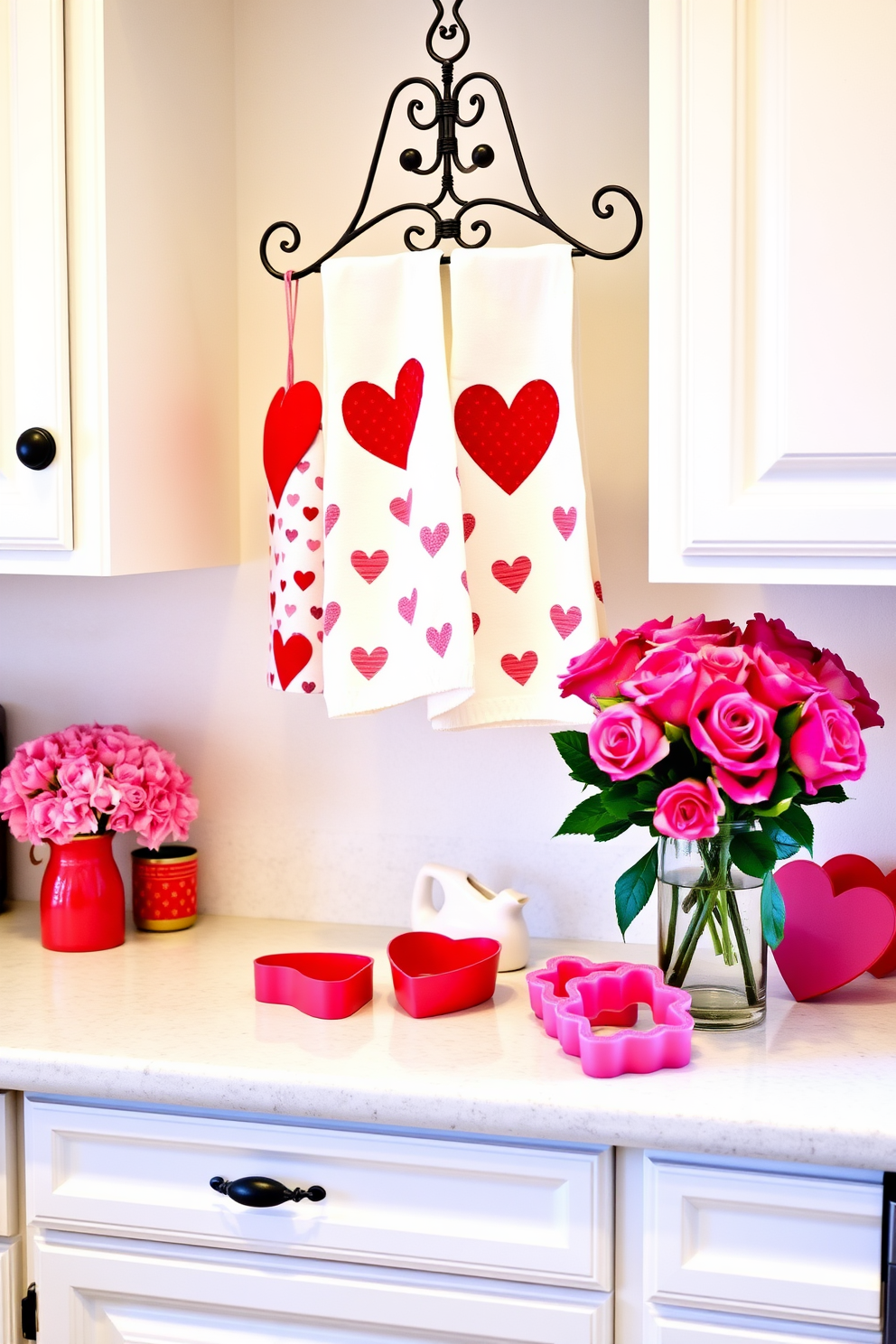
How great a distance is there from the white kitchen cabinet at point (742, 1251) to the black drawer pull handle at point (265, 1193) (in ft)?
0.96

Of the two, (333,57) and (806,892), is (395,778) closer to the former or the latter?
(806,892)

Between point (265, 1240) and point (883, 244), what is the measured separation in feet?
3.69

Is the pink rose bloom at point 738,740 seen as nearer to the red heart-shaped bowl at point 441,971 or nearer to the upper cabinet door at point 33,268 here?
the red heart-shaped bowl at point 441,971

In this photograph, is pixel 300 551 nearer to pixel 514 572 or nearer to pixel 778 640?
pixel 514 572

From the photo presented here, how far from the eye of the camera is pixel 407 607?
142 cm

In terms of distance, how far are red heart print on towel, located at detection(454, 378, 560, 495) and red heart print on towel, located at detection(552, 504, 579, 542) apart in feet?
0.19

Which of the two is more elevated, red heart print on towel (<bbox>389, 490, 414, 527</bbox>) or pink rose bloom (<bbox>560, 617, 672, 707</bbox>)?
red heart print on towel (<bbox>389, 490, 414, 527</bbox>)

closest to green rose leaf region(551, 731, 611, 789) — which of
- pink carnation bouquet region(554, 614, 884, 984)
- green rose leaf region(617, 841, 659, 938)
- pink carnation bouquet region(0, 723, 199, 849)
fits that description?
pink carnation bouquet region(554, 614, 884, 984)

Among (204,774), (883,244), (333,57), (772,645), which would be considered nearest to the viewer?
(883,244)

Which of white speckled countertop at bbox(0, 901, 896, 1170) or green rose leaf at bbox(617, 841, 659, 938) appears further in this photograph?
green rose leaf at bbox(617, 841, 659, 938)

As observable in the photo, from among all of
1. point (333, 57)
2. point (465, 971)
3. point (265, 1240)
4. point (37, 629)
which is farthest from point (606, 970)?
point (333, 57)

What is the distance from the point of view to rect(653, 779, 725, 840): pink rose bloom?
1199 millimetres

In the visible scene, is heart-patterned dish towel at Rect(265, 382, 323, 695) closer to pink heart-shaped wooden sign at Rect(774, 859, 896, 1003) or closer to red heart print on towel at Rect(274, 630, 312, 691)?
red heart print on towel at Rect(274, 630, 312, 691)

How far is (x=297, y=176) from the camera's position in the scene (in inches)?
65.6
